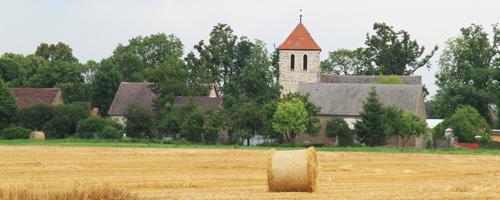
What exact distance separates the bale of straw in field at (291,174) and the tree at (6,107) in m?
57.2

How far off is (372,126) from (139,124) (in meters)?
18.3

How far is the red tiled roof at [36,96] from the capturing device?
3907 inches

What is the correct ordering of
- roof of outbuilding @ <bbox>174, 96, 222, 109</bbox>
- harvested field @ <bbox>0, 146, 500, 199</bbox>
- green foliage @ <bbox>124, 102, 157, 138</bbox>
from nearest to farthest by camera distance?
harvested field @ <bbox>0, 146, 500, 199</bbox> < green foliage @ <bbox>124, 102, 157, 138</bbox> < roof of outbuilding @ <bbox>174, 96, 222, 109</bbox>

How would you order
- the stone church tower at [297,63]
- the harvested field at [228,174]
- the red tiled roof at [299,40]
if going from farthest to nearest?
the red tiled roof at [299,40] < the stone church tower at [297,63] < the harvested field at [228,174]

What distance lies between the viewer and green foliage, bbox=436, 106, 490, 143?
291ft

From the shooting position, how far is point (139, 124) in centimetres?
8638

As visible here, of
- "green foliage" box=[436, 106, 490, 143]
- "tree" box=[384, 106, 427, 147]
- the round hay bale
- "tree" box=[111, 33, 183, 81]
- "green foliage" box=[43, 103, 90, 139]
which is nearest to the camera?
the round hay bale

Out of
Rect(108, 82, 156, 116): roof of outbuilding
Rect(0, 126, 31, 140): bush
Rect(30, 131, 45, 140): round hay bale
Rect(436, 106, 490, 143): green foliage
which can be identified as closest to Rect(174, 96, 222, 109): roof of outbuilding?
Rect(108, 82, 156, 116): roof of outbuilding

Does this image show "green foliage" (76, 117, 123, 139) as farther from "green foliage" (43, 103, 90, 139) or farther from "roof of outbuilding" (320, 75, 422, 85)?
"roof of outbuilding" (320, 75, 422, 85)

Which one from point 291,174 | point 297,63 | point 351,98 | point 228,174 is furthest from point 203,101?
point 291,174

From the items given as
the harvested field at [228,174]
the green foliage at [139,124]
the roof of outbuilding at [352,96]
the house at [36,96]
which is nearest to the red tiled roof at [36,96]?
the house at [36,96]

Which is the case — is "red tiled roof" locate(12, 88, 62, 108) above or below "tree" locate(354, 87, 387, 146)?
above

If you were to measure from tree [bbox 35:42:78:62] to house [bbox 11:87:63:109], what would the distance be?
4963 centimetres

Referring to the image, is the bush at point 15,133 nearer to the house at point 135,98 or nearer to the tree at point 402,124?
the house at point 135,98
